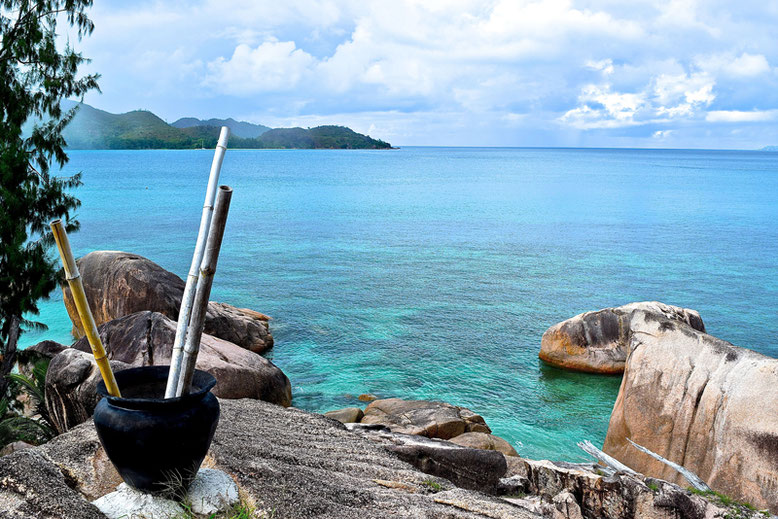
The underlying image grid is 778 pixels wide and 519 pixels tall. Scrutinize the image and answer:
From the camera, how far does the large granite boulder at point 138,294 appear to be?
19.0m

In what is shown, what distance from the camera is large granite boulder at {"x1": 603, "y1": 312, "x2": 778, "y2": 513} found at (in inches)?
409

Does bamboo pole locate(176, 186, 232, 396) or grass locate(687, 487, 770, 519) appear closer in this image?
bamboo pole locate(176, 186, 232, 396)

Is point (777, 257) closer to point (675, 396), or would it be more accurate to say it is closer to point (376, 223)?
point (376, 223)

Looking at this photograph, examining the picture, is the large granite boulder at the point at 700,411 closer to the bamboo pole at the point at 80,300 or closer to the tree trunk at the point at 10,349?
the bamboo pole at the point at 80,300

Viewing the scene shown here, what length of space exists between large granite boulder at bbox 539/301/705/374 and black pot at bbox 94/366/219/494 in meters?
16.9

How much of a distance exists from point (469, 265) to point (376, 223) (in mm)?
20146

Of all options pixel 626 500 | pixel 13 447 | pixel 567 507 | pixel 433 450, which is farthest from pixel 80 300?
pixel 13 447

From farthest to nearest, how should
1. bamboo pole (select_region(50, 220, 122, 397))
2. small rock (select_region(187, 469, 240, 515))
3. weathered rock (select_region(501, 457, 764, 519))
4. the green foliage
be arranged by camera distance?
1. the green foliage
2. weathered rock (select_region(501, 457, 764, 519))
3. small rock (select_region(187, 469, 240, 515))
4. bamboo pole (select_region(50, 220, 122, 397))

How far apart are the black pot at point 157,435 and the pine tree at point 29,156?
39.1 feet

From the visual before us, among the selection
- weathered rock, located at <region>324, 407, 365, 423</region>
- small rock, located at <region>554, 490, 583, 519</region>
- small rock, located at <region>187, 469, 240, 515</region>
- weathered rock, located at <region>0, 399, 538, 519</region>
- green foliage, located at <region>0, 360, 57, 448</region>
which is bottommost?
weathered rock, located at <region>324, 407, 365, 423</region>

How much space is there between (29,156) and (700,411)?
17.0 metres

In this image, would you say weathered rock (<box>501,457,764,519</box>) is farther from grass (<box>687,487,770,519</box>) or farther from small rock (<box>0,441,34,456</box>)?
small rock (<box>0,441,34,456</box>)

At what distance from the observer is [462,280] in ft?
106

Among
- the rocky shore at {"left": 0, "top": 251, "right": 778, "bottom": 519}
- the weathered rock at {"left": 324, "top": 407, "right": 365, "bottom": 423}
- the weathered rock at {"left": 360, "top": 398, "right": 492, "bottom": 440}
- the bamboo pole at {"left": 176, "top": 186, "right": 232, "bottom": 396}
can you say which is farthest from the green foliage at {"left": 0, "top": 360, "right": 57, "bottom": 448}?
the weathered rock at {"left": 360, "top": 398, "right": 492, "bottom": 440}
